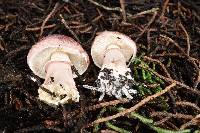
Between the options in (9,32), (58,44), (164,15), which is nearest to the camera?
(58,44)

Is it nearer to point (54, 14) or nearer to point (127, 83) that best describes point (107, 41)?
point (127, 83)

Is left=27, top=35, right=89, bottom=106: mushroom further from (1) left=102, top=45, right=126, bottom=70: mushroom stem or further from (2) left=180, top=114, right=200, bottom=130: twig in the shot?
(2) left=180, top=114, right=200, bottom=130: twig

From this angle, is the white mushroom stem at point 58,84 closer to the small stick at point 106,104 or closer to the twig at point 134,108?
the small stick at point 106,104

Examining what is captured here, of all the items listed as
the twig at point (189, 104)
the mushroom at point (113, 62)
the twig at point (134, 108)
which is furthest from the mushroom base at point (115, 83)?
the twig at point (189, 104)

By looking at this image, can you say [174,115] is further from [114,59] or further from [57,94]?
[57,94]

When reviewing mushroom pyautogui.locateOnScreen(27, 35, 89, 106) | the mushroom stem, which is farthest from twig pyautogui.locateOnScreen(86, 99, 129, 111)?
the mushroom stem

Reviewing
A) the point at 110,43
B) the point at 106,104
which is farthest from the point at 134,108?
the point at 110,43

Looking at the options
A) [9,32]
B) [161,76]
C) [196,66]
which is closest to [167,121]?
[161,76]
